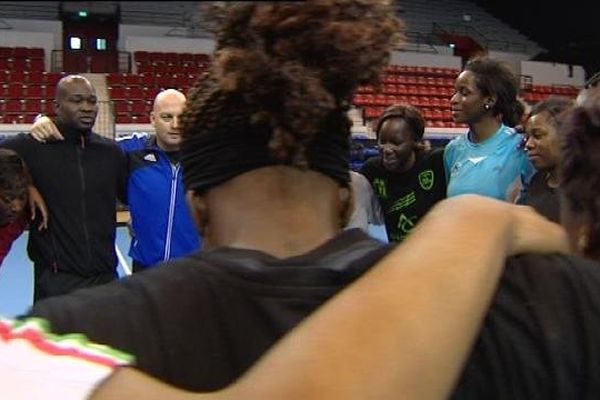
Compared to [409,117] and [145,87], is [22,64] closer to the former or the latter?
[145,87]

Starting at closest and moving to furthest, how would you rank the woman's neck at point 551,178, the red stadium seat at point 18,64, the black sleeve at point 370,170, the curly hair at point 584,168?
the curly hair at point 584,168, the woman's neck at point 551,178, the black sleeve at point 370,170, the red stadium seat at point 18,64

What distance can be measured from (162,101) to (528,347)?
11.2 feet

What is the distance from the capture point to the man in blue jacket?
3920 mm

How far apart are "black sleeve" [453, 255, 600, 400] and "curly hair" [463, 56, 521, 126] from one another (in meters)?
2.99

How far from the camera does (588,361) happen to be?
82cm

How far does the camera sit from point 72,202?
12.4 ft

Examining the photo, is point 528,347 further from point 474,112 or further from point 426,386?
point 474,112

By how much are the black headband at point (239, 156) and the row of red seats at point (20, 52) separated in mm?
16495

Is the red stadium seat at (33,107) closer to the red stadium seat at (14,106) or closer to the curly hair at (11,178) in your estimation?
the red stadium seat at (14,106)

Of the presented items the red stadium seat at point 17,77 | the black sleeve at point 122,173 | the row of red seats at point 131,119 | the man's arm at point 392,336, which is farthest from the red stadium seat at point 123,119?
the man's arm at point 392,336

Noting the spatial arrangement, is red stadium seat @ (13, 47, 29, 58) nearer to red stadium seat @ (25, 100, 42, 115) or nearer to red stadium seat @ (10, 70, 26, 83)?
red stadium seat @ (10, 70, 26, 83)

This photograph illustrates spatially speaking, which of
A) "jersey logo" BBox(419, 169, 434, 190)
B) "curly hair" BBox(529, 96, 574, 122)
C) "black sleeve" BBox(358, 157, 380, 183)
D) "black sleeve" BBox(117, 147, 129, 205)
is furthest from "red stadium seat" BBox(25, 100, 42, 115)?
"curly hair" BBox(529, 96, 574, 122)

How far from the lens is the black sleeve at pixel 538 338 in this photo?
0.79 meters

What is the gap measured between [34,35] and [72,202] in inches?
574
